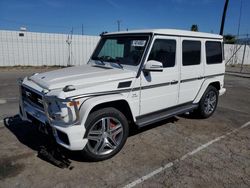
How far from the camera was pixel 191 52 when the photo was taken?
4.93 m

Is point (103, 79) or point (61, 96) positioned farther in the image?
point (103, 79)

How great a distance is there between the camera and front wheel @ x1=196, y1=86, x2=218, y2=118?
18.3ft

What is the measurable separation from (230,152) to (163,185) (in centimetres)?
172

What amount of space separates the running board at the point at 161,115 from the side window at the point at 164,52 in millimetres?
972

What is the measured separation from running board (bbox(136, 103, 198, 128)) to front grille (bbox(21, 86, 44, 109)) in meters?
1.71

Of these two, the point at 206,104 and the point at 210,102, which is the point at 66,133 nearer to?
the point at 206,104

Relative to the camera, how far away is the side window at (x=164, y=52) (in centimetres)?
414

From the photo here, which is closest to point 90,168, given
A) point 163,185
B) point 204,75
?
point 163,185

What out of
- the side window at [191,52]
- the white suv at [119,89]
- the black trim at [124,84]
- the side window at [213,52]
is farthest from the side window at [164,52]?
the side window at [213,52]

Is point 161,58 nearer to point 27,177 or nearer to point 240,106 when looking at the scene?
point 27,177

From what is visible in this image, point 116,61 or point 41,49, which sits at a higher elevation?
point 41,49

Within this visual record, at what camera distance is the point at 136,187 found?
299cm

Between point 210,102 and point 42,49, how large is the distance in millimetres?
14607

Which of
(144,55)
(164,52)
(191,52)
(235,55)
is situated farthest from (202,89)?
(235,55)
